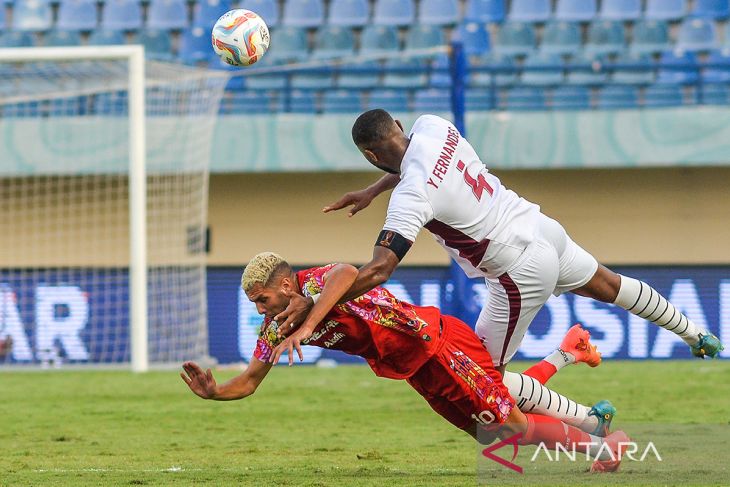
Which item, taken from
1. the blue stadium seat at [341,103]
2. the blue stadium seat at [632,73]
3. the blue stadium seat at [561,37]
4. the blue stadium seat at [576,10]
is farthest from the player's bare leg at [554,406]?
the blue stadium seat at [576,10]

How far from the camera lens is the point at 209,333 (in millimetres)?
18266

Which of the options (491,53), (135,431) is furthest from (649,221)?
(135,431)

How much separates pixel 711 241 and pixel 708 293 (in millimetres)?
1430

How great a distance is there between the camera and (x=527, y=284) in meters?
7.00

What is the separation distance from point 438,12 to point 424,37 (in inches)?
40.4

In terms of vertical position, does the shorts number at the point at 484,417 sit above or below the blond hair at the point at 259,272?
below

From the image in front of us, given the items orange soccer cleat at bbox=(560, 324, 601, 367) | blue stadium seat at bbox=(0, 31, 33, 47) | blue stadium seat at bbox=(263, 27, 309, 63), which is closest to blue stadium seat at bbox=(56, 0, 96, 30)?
blue stadium seat at bbox=(0, 31, 33, 47)

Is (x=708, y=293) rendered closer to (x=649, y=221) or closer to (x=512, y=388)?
(x=649, y=221)

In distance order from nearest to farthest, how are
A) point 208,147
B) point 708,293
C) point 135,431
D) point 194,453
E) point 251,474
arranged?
1. point 251,474
2. point 194,453
3. point 135,431
4. point 208,147
5. point 708,293

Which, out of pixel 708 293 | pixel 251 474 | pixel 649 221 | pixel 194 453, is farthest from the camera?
pixel 649 221

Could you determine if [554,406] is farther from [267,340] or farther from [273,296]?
[273,296]

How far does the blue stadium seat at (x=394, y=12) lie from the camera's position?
834 inches

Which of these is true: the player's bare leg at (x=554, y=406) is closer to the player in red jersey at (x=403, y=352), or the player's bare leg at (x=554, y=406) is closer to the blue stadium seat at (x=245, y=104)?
the player in red jersey at (x=403, y=352)

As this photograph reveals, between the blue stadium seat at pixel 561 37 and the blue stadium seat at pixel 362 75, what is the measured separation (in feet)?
9.67
